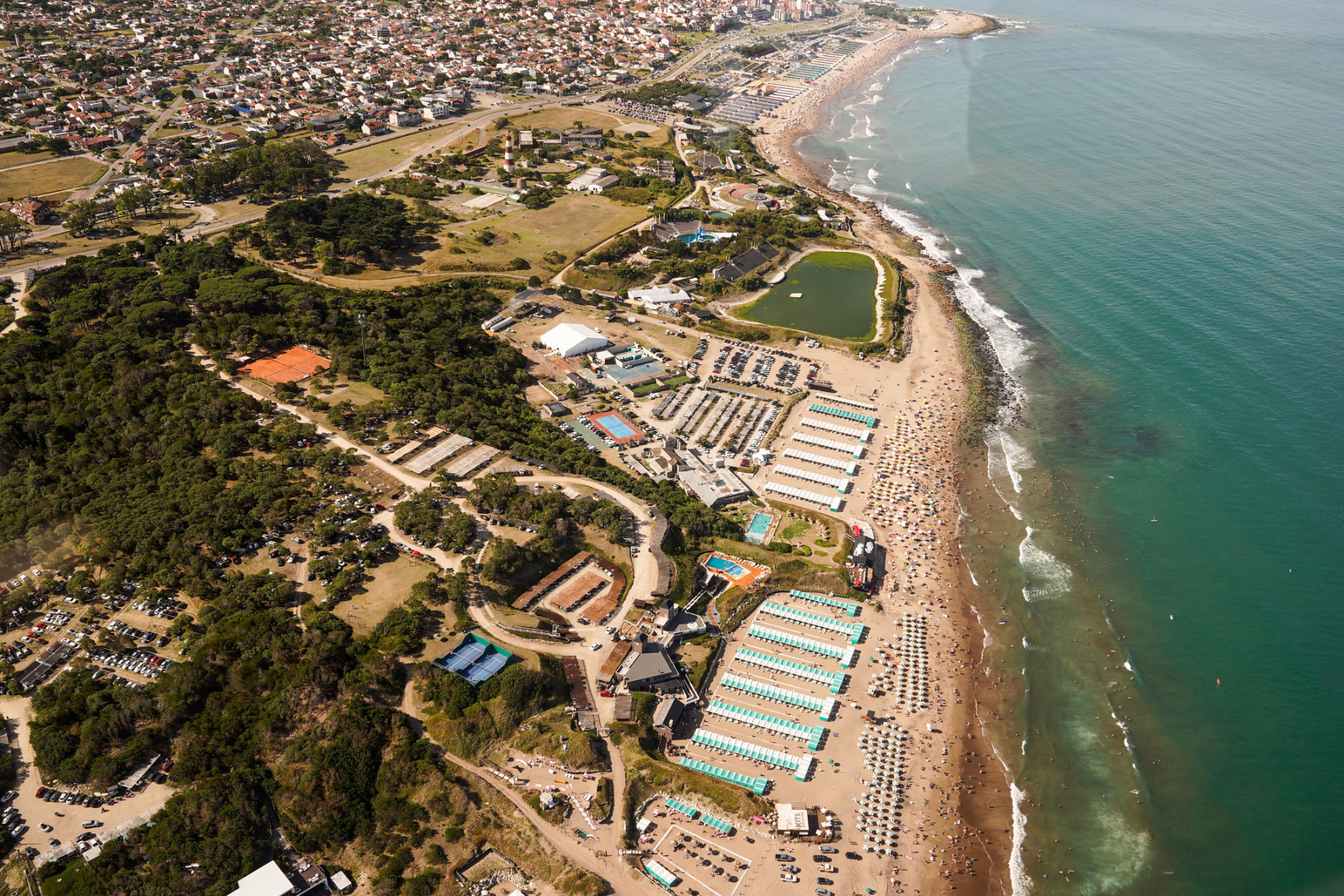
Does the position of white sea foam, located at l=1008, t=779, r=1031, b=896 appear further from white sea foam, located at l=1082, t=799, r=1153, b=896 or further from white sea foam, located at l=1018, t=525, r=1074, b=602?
white sea foam, located at l=1018, t=525, r=1074, b=602

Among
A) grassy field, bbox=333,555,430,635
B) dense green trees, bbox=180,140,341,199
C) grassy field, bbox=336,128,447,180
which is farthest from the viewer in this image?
grassy field, bbox=336,128,447,180

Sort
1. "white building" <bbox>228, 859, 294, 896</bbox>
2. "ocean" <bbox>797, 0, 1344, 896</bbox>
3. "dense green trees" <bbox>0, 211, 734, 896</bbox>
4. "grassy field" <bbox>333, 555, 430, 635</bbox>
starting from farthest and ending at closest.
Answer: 1. "grassy field" <bbox>333, 555, 430, 635</bbox>
2. "ocean" <bbox>797, 0, 1344, 896</bbox>
3. "dense green trees" <bbox>0, 211, 734, 896</bbox>
4. "white building" <bbox>228, 859, 294, 896</bbox>

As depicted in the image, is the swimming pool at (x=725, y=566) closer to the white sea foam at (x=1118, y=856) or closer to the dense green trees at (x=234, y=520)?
the dense green trees at (x=234, y=520)

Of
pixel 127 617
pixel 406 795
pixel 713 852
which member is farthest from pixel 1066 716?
pixel 127 617

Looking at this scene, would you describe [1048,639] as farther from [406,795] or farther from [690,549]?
[406,795]

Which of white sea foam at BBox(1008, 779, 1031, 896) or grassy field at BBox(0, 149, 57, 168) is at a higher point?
grassy field at BBox(0, 149, 57, 168)

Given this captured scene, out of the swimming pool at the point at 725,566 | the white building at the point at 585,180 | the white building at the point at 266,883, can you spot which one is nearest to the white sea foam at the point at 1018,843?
the swimming pool at the point at 725,566

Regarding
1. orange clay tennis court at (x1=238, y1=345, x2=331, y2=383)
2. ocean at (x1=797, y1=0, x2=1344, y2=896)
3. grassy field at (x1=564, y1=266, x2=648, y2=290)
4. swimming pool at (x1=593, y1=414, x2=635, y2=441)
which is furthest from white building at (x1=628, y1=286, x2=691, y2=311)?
orange clay tennis court at (x1=238, y1=345, x2=331, y2=383)
